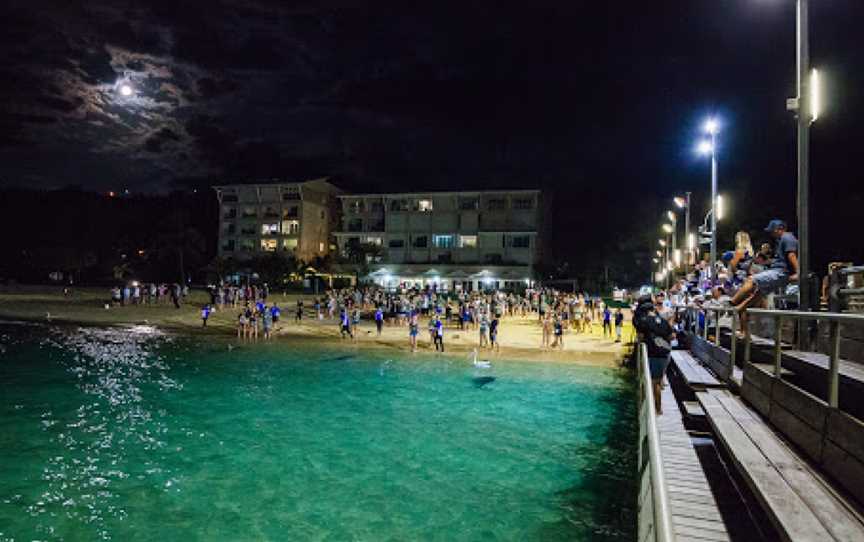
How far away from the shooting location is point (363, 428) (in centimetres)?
1211

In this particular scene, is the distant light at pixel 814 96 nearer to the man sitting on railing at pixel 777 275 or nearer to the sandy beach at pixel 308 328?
the man sitting on railing at pixel 777 275

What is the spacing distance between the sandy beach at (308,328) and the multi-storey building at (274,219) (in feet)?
58.4

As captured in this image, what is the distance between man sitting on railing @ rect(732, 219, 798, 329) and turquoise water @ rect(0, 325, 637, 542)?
3817 millimetres

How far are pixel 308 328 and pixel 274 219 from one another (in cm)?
3737

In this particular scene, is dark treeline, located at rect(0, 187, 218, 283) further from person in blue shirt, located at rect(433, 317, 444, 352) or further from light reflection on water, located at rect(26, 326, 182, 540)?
person in blue shirt, located at rect(433, 317, 444, 352)

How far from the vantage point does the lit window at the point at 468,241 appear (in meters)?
57.6

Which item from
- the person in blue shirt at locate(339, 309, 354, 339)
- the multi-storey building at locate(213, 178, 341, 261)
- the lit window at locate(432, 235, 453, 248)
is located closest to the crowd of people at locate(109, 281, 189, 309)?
the multi-storey building at locate(213, 178, 341, 261)

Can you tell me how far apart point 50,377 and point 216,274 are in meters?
46.1

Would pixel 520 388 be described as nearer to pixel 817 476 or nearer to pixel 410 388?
pixel 410 388

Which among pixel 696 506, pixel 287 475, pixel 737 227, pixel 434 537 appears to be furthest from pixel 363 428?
pixel 737 227

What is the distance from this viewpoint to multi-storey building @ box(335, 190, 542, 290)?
54.9m

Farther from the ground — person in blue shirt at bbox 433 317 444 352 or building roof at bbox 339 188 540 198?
building roof at bbox 339 188 540 198

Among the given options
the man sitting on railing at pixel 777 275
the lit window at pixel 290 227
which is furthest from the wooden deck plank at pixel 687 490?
the lit window at pixel 290 227

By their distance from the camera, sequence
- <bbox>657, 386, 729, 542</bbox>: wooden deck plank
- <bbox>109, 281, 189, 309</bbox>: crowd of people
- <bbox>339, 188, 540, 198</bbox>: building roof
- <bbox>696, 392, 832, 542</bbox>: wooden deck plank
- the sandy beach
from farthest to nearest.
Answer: <bbox>339, 188, 540, 198</bbox>: building roof → <bbox>109, 281, 189, 309</bbox>: crowd of people → the sandy beach → <bbox>657, 386, 729, 542</bbox>: wooden deck plank → <bbox>696, 392, 832, 542</bbox>: wooden deck plank
